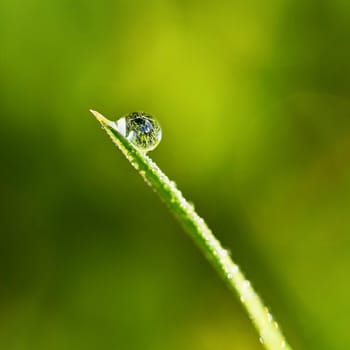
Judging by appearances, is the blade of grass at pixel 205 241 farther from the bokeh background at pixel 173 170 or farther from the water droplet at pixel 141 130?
the bokeh background at pixel 173 170

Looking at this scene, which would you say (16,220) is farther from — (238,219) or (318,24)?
(318,24)

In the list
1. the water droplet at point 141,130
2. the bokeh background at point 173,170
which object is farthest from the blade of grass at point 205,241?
the bokeh background at point 173,170

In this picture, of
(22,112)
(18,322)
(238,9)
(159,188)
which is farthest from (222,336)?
(159,188)

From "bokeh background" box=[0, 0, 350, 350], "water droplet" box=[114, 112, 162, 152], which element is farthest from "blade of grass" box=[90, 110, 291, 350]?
"bokeh background" box=[0, 0, 350, 350]

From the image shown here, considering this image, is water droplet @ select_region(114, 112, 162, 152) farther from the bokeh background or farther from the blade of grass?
the bokeh background

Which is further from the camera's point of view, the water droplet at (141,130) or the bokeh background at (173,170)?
the bokeh background at (173,170)

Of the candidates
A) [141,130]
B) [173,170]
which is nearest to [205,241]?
[141,130]
